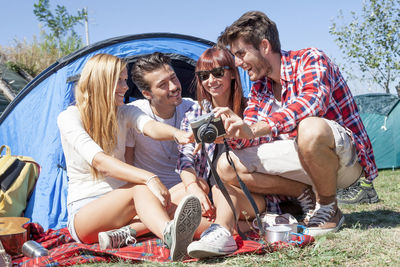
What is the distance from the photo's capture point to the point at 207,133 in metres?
1.96

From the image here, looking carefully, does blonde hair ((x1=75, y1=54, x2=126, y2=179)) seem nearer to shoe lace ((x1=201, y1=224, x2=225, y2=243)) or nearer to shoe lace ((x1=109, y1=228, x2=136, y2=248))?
shoe lace ((x1=109, y1=228, x2=136, y2=248))

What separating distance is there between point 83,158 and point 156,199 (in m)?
0.53

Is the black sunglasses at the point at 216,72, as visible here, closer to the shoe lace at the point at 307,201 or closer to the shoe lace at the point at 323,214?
the shoe lace at the point at 307,201

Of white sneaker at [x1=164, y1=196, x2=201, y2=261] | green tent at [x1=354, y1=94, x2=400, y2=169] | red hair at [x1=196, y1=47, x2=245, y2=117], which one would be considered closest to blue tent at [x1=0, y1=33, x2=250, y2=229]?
red hair at [x1=196, y1=47, x2=245, y2=117]

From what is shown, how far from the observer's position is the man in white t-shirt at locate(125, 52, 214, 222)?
9.07ft

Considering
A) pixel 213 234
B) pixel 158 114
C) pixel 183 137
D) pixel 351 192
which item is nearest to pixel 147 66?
pixel 158 114

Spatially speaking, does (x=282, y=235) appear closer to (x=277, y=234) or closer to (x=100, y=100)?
(x=277, y=234)

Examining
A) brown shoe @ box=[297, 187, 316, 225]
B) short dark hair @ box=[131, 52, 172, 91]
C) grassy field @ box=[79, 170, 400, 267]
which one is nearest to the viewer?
grassy field @ box=[79, 170, 400, 267]

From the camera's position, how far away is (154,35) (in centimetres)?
358

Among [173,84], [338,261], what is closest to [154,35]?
[173,84]

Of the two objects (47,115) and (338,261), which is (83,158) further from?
(338,261)

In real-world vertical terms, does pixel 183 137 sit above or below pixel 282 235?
above

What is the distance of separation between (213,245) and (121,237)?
57 centimetres

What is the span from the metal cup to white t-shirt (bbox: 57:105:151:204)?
306 millimetres
